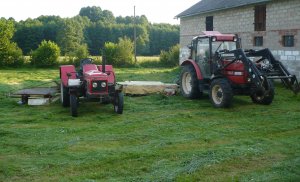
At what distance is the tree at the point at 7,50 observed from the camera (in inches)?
1262

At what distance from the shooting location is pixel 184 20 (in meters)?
25.5

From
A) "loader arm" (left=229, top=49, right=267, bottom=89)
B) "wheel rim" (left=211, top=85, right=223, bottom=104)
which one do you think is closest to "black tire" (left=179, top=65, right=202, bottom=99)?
"wheel rim" (left=211, top=85, right=223, bottom=104)

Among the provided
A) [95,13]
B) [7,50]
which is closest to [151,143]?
[7,50]

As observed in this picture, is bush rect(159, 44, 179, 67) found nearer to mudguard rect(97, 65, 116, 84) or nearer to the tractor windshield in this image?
the tractor windshield

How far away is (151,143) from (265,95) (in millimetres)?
4670

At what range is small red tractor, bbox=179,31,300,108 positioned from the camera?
409 inches

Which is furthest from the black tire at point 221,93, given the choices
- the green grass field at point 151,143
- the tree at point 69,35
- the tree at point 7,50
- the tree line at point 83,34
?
the tree at point 69,35

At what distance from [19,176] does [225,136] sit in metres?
3.87

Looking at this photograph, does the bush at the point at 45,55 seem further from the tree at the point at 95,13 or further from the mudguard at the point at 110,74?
the tree at the point at 95,13

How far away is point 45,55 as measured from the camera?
3300 centimetres

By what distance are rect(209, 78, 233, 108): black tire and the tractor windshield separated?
104 cm

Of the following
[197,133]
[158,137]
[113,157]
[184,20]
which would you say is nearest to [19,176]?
[113,157]

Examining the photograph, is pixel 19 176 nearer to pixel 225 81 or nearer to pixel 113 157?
pixel 113 157

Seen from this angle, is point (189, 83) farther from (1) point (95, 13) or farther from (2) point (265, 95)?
(1) point (95, 13)
